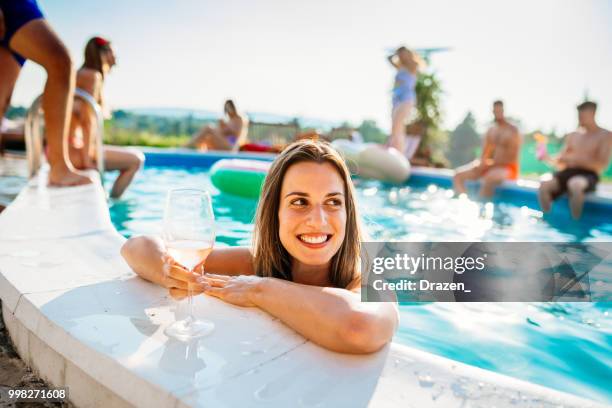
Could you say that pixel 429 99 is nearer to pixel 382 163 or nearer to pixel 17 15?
pixel 382 163

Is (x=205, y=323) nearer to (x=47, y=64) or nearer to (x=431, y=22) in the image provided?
(x=47, y=64)

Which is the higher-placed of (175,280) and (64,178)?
(64,178)

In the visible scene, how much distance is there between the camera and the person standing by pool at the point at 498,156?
24.7 ft

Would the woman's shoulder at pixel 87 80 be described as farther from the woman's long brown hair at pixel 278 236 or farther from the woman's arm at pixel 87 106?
the woman's long brown hair at pixel 278 236

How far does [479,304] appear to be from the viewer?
9.11 feet

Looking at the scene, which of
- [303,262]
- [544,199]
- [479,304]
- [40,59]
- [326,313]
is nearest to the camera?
[326,313]

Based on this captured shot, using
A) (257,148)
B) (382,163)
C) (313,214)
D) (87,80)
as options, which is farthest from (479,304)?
(257,148)

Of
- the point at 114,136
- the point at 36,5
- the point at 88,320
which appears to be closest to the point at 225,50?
the point at 114,136

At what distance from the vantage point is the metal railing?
3.93 meters

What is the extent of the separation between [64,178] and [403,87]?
7.17 metres

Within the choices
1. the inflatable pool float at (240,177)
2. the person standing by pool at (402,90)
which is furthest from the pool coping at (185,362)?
the person standing by pool at (402,90)

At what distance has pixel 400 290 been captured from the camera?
9.83ft

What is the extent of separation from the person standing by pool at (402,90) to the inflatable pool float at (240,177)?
14.6 feet

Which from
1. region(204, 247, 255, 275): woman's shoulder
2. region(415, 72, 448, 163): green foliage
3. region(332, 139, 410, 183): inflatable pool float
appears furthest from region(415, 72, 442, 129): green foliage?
region(204, 247, 255, 275): woman's shoulder
